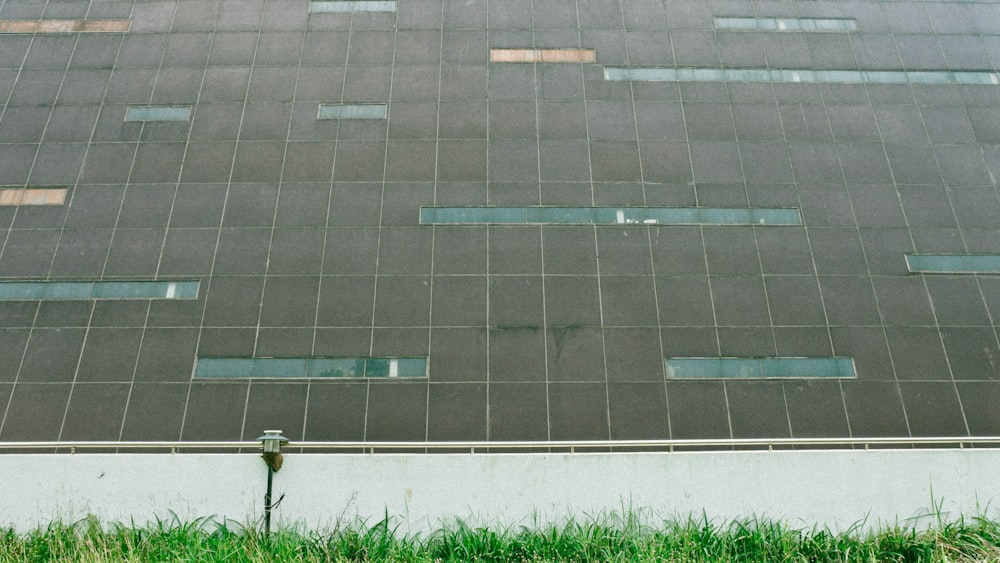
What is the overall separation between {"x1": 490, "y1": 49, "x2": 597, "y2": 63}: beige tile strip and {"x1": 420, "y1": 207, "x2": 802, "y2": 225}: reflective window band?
7.87 metres

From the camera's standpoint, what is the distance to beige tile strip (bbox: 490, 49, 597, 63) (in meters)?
27.0

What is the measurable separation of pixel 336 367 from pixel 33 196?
15.2m

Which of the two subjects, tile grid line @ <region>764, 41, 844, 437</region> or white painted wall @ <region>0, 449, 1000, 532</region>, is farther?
tile grid line @ <region>764, 41, 844, 437</region>

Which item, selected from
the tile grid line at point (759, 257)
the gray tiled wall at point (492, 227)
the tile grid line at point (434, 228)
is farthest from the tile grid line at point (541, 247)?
the tile grid line at point (759, 257)

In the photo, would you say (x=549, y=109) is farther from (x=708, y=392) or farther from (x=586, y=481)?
(x=586, y=481)

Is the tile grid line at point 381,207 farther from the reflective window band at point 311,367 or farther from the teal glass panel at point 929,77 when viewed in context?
the teal glass panel at point 929,77

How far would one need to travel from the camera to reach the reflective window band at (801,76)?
2667 cm

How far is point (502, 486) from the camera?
15141 millimetres

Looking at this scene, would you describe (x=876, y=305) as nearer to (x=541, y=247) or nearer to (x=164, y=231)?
(x=541, y=247)

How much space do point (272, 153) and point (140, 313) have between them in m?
8.21

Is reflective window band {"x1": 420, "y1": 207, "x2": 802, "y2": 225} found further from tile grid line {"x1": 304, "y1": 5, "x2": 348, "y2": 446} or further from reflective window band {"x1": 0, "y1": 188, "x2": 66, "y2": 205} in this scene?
reflective window band {"x1": 0, "y1": 188, "x2": 66, "y2": 205}

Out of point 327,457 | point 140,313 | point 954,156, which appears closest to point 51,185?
point 140,313

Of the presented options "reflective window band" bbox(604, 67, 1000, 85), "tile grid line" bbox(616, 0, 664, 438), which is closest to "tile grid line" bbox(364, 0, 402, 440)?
"tile grid line" bbox(616, 0, 664, 438)

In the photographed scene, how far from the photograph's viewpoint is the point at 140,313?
2195 centimetres
